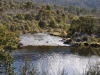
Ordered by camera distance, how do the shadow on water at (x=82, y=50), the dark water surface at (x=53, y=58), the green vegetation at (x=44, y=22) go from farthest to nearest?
the green vegetation at (x=44, y=22), the shadow on water at (x=82, y=50), the dark water surface at (x=53, y=58)

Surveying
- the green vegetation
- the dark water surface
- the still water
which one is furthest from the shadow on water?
the green vegetation

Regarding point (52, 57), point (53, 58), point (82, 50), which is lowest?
point (82, 50)

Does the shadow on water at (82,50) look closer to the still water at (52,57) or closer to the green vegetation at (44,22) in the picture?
the still water at (52,57)

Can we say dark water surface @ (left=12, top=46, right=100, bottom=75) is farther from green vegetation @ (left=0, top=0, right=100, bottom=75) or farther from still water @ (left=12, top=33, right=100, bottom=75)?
green vegetation @ (left=0, top=0, right=100, bottom=75)

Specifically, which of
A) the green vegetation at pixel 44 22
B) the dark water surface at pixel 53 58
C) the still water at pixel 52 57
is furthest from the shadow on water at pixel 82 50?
the green vegetation at pixel 44 22

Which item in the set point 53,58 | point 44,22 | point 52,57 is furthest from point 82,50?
point 44,22

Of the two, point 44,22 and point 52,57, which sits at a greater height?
point 52,57

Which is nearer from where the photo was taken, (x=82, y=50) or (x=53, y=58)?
(x=53, y=58)

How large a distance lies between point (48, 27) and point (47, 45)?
41.1m

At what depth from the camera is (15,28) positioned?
294ft

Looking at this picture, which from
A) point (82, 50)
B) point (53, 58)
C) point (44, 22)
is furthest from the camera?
point (44, 22)

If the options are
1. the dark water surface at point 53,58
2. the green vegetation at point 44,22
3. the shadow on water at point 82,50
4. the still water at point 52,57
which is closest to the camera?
the still water at point 52,57

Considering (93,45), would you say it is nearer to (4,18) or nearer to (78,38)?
(78,38)

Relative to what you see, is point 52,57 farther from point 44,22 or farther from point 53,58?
point 44,22
